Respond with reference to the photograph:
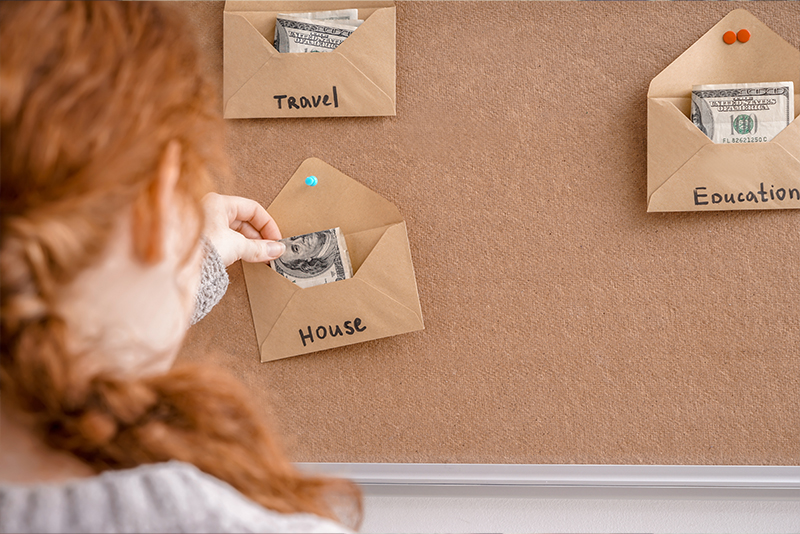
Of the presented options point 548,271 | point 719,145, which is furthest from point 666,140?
point 548,271

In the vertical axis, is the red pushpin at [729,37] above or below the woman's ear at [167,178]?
above

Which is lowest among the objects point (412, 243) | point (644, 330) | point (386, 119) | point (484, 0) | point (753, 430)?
point (753, 430)

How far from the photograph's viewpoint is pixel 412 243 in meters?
0.58

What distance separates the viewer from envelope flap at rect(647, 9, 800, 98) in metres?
0.55

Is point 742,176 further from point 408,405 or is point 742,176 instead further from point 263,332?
point 263,332

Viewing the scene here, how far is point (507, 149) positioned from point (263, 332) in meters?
0.32

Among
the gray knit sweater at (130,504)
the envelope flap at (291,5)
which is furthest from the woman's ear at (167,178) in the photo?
the envelope flap at (291,5)

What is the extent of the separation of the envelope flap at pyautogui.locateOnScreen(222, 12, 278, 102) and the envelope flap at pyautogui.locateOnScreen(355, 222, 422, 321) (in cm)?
22

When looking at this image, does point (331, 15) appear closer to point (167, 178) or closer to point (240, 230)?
point (240, 230)

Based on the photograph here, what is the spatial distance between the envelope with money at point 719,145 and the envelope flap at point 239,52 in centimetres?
40

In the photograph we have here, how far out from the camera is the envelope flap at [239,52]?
0.58m

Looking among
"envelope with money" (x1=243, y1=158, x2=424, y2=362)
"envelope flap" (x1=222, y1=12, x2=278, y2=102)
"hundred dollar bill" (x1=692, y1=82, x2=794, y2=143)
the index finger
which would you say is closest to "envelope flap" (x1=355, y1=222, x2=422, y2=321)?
"envelope with money" (x1=243, y1=158, x2=424, y2=362)

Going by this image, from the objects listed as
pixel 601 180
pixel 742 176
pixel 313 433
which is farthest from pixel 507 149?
pixel 313 433

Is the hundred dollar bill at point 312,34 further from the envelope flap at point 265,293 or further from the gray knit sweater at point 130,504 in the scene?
the gray knit sweater at point 130,504
